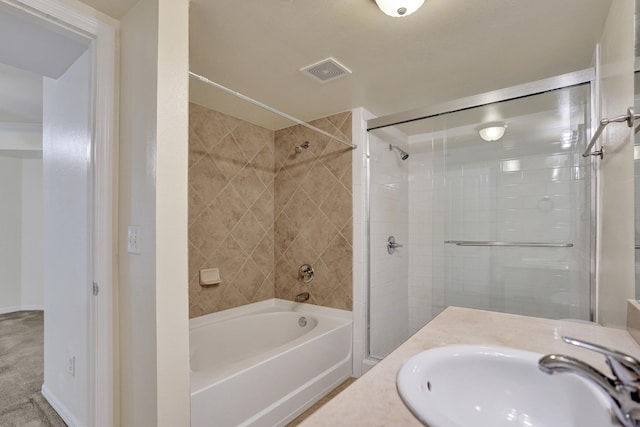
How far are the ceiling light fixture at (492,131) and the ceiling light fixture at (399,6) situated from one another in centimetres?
127

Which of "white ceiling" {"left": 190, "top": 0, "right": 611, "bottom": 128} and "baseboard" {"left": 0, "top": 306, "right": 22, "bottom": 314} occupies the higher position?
"white ceiling" {"left": 190, "top": 0, "right": 611, "bottom": 128}

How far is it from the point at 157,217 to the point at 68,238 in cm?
98

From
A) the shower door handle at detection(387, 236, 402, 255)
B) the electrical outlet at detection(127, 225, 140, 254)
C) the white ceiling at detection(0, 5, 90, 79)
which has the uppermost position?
the white ceiling at detection(0, 5, 90, 79)

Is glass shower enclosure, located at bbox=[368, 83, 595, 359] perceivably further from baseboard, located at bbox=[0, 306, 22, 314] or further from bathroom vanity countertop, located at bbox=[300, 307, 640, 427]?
baseboard, located at bbox=[0, 306, 22, 314]

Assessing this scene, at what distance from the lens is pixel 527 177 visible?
89.1 inches

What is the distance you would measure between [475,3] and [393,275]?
2324mm

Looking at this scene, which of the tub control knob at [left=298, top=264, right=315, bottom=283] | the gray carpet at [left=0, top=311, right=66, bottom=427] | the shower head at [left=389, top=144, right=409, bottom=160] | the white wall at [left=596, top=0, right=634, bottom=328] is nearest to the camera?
the white wall at [left=596, top=0, right=634, bottom=328]

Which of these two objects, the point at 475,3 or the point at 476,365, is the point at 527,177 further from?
the point at 476,365

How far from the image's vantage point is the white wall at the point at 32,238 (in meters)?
4.63

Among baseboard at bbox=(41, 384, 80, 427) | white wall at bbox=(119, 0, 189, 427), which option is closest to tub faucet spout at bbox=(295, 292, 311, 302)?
white wall at bbox=(119, 0, 189, 427)

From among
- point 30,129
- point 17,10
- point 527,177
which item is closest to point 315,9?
point 17,10

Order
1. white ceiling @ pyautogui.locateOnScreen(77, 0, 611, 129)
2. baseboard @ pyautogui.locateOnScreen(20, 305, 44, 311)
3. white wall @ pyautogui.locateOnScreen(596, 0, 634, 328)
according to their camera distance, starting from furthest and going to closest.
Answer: baseboard @ pyautogui.locateOnScreen(20, 305, 44, 311) < white ceiling @ pyautogui.locateOnScreen(77, 0, 611, 129) < white wall @ pyautogui.locateOnScreen(596, 0, 634, 328)

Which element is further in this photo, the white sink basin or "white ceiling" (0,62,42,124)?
"white ceiling" (0,62,42,124)

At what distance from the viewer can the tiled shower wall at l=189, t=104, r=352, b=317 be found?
266cm
